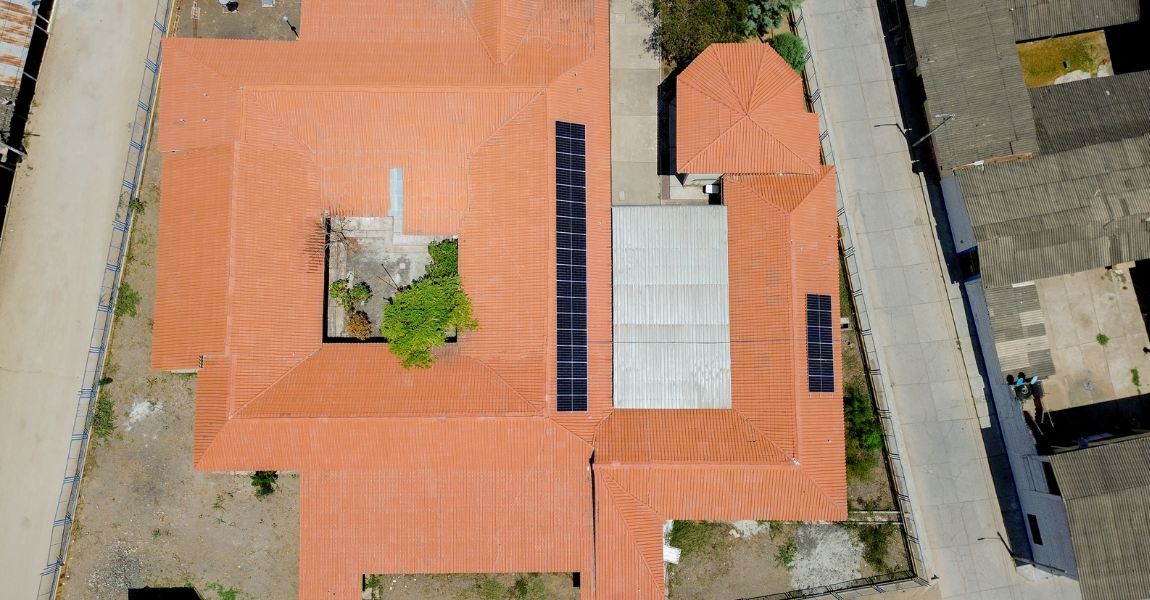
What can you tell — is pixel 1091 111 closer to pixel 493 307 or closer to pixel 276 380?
pixel 493 307

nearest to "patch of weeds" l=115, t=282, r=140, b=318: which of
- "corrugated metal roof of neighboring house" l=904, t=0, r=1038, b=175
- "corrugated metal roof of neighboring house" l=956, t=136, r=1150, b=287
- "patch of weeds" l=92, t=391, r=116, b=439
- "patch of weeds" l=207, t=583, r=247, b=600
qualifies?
"patch of weeds" l=92, t=391, r=116, b=439

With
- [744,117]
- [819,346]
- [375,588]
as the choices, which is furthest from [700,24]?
[375,588]

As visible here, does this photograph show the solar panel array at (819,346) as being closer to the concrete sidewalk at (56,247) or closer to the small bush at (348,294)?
the small bush at (348,294)

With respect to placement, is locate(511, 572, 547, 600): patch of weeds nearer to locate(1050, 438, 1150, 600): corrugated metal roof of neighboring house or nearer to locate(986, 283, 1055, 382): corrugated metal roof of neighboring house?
locate(1050, 438, 1150, 600): corrugated metal roof of neighboring house

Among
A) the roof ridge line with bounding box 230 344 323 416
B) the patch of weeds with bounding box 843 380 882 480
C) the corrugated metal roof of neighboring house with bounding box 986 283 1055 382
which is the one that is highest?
the corrugated metal roof of neighboring house with bounding box 986 283 1055 382

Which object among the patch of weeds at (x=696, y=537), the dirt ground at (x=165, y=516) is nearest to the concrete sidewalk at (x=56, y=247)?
the dirt ground at (x=165, y=516)

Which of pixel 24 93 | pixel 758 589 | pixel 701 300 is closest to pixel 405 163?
pixel 701 300
